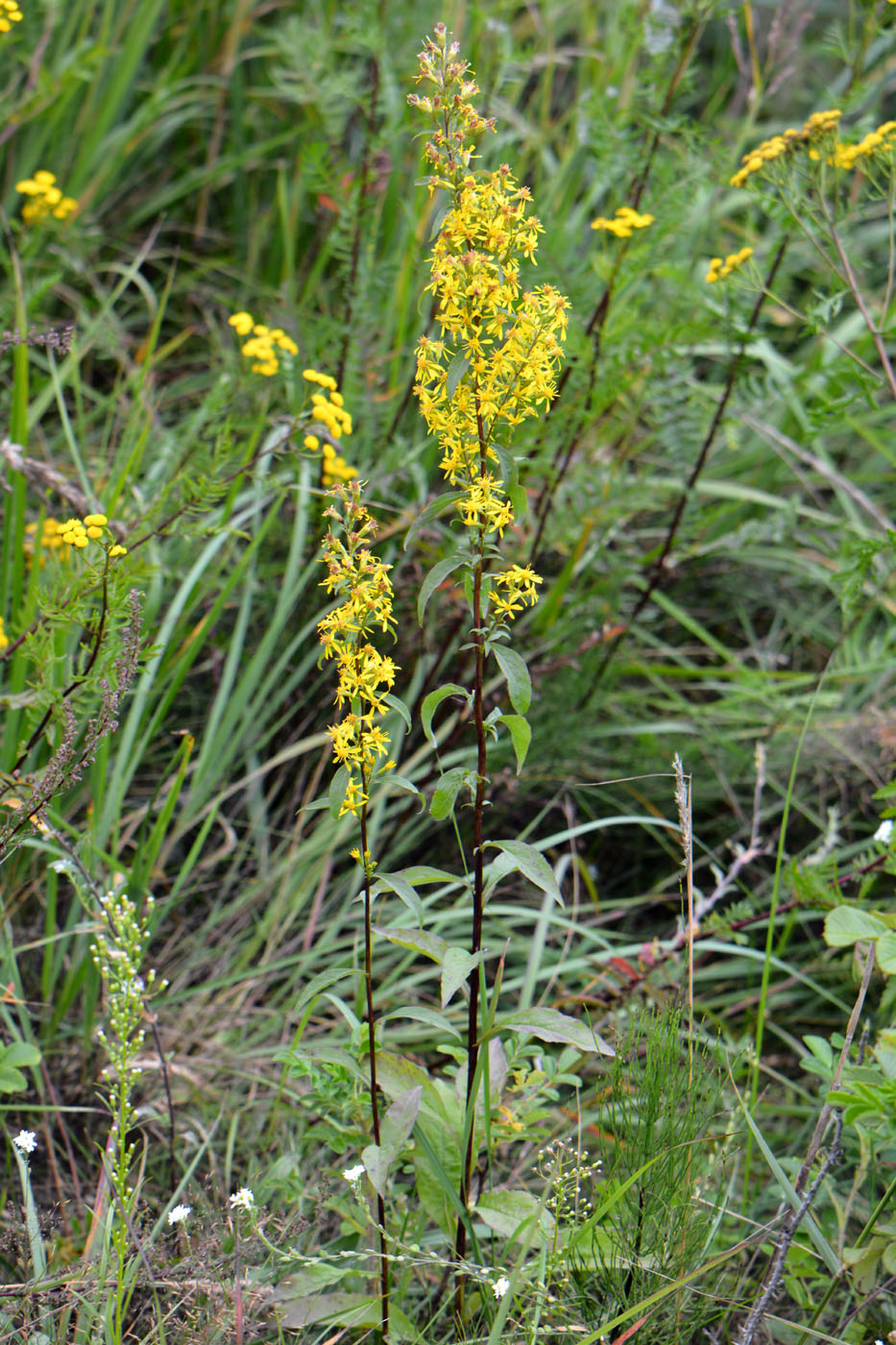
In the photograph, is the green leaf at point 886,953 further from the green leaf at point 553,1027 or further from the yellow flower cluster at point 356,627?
the yellow flower cluster at point 356,627

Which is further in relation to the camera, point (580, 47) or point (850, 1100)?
point (580, 47)

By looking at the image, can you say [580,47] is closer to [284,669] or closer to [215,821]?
[284,669]

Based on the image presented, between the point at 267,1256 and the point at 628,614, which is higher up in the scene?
the point at 628,614

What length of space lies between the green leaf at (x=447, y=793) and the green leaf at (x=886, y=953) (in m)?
0.62

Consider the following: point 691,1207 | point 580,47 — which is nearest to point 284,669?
point 691,1207

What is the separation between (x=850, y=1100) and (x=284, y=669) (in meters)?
1.59

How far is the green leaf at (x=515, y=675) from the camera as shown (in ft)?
4.11

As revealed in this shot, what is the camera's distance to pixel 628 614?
2789mm

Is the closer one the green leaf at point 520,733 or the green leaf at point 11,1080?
the green leaf at point 520,733

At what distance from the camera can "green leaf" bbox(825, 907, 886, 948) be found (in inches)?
59.3

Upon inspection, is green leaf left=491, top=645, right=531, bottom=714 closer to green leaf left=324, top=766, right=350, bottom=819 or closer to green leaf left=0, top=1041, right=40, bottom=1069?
green leaf left=324, top=766, right=350, bottom=819

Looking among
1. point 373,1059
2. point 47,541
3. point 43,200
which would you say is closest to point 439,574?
point 373,1059

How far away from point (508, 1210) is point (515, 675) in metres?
0.71

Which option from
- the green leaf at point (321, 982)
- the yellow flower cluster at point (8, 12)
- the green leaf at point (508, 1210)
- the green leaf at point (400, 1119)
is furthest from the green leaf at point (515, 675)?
the yellow flower cluster at point (8, 12)
